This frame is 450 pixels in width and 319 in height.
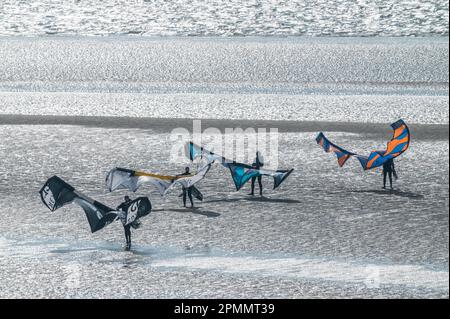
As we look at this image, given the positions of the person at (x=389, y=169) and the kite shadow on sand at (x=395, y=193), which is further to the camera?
the person at (x=389, y=169)

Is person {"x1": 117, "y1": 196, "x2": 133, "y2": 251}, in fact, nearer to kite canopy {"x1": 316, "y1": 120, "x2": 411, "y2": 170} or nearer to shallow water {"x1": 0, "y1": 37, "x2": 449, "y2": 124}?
kite canopy {"x1": 316, "y1": 120, "x2": 411, "y2": 170}

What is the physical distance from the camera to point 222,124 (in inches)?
235

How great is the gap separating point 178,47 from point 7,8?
3.53 metres

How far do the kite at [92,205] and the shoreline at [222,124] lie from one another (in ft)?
8.25

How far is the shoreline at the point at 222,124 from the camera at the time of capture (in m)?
5.69

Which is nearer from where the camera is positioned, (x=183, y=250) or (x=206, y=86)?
(x=183, y=250)

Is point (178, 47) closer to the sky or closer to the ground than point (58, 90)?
closer to the sky

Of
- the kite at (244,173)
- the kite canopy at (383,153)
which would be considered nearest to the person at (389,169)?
the kite canopy at (383,153)

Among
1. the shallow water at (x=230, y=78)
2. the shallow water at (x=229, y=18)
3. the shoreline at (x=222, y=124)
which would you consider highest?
the shallow water at (x=229, y=18)

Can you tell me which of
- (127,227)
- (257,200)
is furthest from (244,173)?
(127,227)

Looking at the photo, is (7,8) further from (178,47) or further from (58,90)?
(58,90)

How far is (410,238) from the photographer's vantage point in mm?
3391

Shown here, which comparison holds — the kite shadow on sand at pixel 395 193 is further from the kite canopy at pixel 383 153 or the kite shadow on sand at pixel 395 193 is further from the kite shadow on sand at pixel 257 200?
the kite shadow on sand at pixel 257 200
